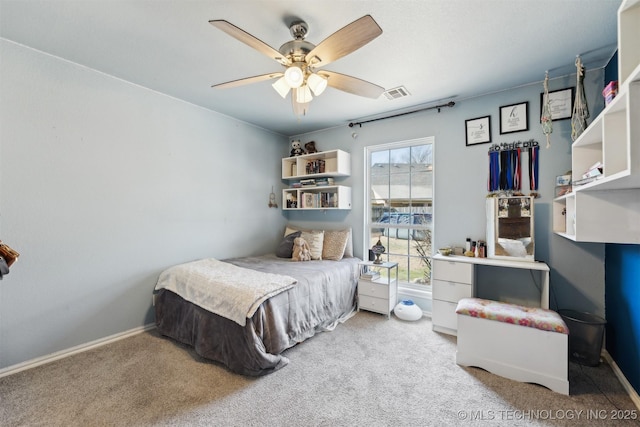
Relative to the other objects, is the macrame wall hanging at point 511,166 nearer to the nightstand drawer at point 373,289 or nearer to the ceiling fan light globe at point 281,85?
the nightstand drawer at point 373,289

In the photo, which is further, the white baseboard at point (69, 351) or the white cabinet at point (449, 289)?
the white cabinet at point (449, 289)

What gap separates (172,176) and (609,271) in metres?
4.25

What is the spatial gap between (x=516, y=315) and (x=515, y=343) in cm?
20

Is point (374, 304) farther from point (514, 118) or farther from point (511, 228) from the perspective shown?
point (514, 118)

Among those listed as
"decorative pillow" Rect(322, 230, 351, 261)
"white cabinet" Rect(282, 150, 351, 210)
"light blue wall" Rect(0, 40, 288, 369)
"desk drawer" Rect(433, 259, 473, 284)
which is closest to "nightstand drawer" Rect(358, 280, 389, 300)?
"decorative pillow" Rect(322, 230, 351, 261)

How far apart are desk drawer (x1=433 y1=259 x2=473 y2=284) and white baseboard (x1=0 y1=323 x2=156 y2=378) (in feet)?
10.1

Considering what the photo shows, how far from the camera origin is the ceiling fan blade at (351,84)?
1.77m

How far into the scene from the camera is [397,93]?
9.29 ft

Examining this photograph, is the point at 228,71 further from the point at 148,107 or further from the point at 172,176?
the point at 172,176

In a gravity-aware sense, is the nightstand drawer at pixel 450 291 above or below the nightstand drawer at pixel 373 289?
above

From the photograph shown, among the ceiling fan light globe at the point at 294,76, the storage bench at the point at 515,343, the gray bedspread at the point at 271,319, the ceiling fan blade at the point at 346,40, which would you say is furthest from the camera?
the gray bedspread at the point at 271,319

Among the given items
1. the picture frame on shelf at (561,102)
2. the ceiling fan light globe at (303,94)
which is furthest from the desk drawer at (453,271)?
the ceiling fan light globe at (303,94)

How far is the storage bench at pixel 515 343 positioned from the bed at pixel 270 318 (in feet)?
4.11

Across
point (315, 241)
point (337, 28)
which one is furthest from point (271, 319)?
point (337, 28)
